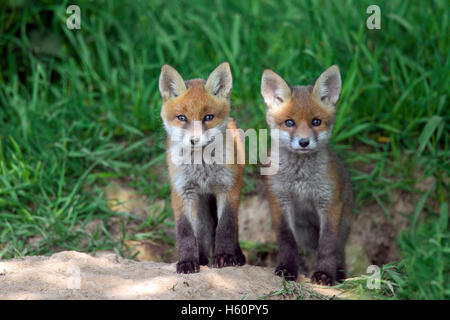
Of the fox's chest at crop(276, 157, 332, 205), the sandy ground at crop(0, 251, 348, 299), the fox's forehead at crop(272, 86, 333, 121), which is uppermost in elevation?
the fox's forehead at crop(272, 86, 333, 121)

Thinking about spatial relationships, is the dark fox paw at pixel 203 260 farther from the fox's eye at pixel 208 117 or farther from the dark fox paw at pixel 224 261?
the fox's eye at pixel 208 117

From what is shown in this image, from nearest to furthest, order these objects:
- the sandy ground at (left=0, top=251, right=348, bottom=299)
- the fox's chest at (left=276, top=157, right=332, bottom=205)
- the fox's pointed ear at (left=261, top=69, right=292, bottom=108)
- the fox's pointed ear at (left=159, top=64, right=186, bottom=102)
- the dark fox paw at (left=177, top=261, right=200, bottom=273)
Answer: the sandy ground at (left=0, top=251, right=348, bottom=299) < the dark fox paw at (left=177, top=261, right=200, bottom=273) < the fox's pointed ear at (left=159, top=64, right=186, bottom=102) < the fox's pointed ear at (left=261, top=69, right=292, bottom=108) < the fox's chest at (left=276, top=157, right=332, bottom=205)

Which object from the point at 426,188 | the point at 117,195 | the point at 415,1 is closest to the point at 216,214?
the point at 117,195

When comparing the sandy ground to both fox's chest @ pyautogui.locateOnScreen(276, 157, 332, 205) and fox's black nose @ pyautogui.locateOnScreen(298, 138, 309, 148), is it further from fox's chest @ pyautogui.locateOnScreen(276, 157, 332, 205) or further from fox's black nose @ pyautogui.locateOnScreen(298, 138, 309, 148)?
fox's black nose @ pyautogui.locateOnScreen(298, 138, 309, 148)

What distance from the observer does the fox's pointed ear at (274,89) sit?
15.3ft

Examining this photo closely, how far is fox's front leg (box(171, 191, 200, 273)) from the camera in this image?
4312mm

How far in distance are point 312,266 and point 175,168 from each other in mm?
2238

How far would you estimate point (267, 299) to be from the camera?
393cm

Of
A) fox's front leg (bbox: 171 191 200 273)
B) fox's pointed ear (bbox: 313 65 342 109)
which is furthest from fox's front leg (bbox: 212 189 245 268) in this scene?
fox's pointed ear (bbox: 313 65 342 109)

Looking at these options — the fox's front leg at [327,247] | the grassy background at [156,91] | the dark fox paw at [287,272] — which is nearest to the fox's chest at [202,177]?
Result: the dark fox paw at [287,272]

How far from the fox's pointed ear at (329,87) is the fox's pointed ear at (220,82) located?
71 centimetres

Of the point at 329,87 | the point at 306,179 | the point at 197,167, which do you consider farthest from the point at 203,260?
the point at 329,87

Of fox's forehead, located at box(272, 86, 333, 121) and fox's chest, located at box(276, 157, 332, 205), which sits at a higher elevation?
fox's forehead, located at box(272, 86, 333, 121)

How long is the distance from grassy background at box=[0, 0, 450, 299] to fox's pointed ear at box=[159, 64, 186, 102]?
118 centimetres
